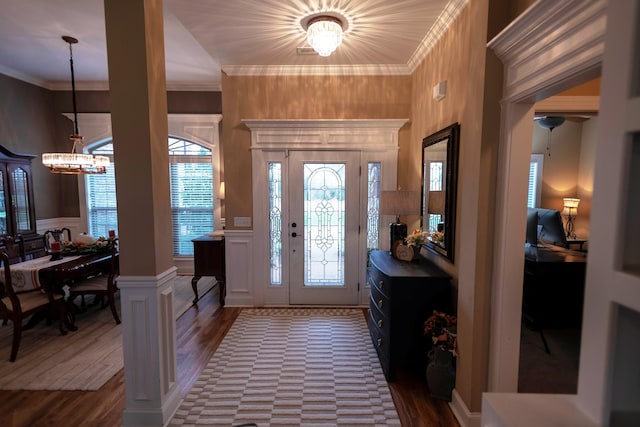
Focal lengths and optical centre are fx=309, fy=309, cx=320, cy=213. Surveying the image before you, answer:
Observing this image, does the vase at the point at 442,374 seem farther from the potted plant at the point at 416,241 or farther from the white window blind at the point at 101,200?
the white window blind at the point at 101,200

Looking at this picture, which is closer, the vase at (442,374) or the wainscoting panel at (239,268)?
the vase at (442,374)

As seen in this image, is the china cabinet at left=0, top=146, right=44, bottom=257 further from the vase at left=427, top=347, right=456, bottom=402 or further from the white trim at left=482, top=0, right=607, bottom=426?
the white trim at left=482, top=0, right=607, bottom=426

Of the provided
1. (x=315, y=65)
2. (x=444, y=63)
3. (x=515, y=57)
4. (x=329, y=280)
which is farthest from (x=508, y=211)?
(x=315, y=65)

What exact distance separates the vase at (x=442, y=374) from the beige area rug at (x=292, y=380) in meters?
0.37

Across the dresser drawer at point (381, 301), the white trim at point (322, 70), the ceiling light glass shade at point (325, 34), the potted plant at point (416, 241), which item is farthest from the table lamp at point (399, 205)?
the white trim at point (322, 70)

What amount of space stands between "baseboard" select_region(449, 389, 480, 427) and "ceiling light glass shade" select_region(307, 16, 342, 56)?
9.30 feet

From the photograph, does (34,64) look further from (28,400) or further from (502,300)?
(502,300)

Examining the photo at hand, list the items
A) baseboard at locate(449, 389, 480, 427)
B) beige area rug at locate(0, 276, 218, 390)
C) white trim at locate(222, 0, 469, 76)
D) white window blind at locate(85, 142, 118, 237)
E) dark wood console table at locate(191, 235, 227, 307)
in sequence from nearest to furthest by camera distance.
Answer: baseboard at locate(449, 389, 480, 427), beige area rug at locate(0, 276, 218, 390), white trim at locate(222, 0, 469, 76), dark wood console table at locate(191, 235, 227, 307), white window blind at locate(85, 142, 118, 237)

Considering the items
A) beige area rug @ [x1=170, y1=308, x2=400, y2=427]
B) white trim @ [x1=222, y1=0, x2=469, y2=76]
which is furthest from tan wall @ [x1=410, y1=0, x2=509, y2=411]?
white trim @ [x1=222, y1=0, x2=469, y2=76]

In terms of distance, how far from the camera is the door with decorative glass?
391cm

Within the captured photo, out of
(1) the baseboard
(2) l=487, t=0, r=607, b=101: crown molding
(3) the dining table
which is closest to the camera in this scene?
(2) l=487, t=0, r=607, b=101: crown molding

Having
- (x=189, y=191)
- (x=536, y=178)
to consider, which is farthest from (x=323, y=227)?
(x=536, y=178)

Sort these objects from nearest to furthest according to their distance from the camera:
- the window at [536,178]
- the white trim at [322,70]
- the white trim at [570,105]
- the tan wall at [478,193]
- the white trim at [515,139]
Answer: the white trim at [515,139] → the tan wall at [478,193] → the white trim at [570,105] → the white trim at [322,70] → the window at [536,178]

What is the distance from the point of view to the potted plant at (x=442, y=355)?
88.6 inches
